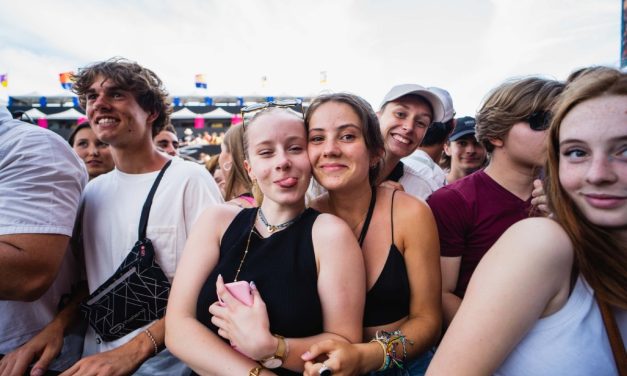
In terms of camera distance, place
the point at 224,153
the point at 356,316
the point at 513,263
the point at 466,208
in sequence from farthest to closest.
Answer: the point at 224,153
the point at 466,208
the point at 356,316
the point at 513,263

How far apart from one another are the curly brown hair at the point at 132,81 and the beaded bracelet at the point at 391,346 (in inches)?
81.5

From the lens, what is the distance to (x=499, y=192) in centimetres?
187

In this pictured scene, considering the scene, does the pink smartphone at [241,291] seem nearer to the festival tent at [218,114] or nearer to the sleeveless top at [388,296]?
the sleeveless top at [388,296]

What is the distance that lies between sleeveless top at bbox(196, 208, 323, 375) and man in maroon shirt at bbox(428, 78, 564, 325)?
2.94 ft

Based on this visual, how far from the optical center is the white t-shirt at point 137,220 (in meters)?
1.85

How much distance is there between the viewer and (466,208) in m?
1.84

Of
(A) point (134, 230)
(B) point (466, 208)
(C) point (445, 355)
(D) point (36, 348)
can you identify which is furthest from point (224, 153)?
(C) point (445, 355)

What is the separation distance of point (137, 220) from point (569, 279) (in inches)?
80.3

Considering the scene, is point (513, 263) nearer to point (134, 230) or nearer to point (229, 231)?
point (229, 231)

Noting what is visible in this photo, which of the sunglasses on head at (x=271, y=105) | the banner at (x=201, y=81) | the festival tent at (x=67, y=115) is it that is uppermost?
the banner at (x=201, y=81)

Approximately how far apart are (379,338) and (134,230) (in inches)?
58.2

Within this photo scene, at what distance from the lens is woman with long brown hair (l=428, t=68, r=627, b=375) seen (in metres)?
0.92

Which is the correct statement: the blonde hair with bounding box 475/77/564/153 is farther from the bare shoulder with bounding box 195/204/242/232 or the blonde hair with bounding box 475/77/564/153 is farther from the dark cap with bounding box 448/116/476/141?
the bare shoulder with bounding box 195/204/242/232

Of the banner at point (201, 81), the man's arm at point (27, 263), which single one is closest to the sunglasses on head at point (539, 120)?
the man's arm at point (27, 263)
